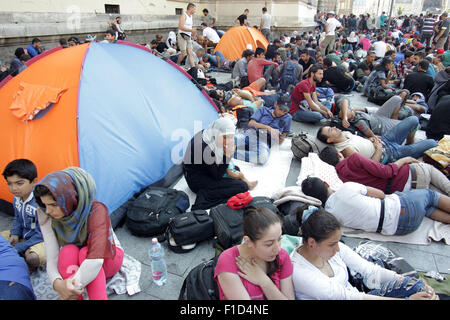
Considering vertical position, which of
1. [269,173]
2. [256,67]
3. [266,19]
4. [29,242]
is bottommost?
[269,173]

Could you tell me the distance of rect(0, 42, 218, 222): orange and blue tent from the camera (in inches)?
120

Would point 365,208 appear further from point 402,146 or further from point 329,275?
point 402,146

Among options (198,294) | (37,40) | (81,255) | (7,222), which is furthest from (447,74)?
(37,40)

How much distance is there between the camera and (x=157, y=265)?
2.52 meters

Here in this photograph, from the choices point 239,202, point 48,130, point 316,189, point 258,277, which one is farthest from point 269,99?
point 258,277

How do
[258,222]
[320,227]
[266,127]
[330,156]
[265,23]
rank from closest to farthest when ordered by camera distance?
[258,222] < [320,227] < [330,156] < [266,127] < [265,23]

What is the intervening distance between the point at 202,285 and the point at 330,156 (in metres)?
2.60

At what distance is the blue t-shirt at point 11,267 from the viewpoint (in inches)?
79.3

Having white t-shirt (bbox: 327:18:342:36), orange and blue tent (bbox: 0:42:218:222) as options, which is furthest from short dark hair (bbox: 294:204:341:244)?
white t-shirt (bbox: 327:18:342:36)

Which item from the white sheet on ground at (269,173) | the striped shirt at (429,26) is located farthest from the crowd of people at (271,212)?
the striped shirt at (429,26)

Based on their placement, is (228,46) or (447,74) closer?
(447,74)
